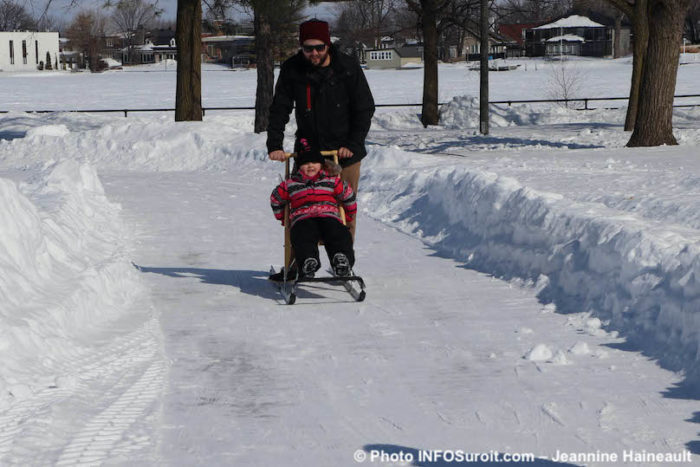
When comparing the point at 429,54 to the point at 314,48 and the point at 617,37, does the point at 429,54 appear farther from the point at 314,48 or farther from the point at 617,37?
the point at 617,37

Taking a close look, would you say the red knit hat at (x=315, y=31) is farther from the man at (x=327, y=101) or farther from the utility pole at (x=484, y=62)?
the utility pole at (x=484, y=62)

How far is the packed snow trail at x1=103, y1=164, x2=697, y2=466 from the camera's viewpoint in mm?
4785

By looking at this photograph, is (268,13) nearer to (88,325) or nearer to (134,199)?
(134,199)

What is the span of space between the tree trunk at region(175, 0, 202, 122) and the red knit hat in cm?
1772

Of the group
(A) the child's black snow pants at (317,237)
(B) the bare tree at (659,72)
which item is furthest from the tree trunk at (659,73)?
(A) the child's black snow pants at (317,237)

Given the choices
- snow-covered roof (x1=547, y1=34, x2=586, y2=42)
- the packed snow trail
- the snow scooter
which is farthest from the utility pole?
snow-covered roof (x1=547, y1=34, x2=586, y2=42)

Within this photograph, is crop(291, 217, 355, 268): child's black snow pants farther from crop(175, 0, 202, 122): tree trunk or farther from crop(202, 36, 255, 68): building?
crop(202, 36, 255, 68): building

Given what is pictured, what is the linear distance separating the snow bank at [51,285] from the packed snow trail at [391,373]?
1.50ft

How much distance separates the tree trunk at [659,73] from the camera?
1986 centimetres

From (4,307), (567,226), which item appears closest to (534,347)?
(567,226)

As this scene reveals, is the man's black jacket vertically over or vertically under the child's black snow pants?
over

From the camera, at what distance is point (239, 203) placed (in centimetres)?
1487

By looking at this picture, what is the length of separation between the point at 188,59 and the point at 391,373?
2116 centimetres

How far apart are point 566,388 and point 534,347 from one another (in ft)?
2.82
